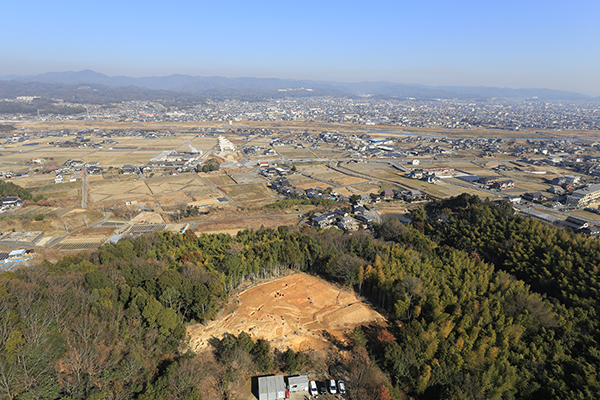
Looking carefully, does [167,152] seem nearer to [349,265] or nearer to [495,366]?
→ [349,265]

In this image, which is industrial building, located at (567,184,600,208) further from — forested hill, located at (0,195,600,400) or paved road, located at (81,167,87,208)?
paved road, located at (81,167,87,208)

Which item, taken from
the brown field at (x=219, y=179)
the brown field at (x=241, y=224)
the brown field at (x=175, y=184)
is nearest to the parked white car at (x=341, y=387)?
the brown field at (x=241, y=224)

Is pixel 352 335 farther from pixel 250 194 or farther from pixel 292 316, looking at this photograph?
pixel 250 194

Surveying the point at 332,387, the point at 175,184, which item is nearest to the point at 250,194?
the point at 175,184

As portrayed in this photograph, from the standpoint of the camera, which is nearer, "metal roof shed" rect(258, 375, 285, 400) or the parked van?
"metal roof shed" rect(258, 375, 285, 400)

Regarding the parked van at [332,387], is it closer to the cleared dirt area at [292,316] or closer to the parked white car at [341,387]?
the parked white car at [341,387]

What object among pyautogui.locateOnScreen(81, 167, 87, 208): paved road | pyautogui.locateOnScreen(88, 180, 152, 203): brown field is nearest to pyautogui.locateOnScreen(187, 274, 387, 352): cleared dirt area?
pyautogui.locateOnScreen(81, 167, 87, 208): paved road

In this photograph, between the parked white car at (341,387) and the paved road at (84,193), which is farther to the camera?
the paved road at (84,193)
